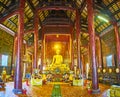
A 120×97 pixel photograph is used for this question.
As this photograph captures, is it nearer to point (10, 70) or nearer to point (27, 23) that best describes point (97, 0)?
point (27, 23)

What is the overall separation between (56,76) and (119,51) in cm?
785

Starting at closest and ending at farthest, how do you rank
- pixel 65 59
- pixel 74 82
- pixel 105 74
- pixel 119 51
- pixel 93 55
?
pixel 93 55 < pixel 74 82 < pixel 119 51 < pixel 105 74 < pixel 65 59

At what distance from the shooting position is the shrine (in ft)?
25.9

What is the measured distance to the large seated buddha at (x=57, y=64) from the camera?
18.1 metres

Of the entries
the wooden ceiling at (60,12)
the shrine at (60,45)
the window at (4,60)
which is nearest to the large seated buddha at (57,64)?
the shrine at (60,45)

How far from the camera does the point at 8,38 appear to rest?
51.3 ft

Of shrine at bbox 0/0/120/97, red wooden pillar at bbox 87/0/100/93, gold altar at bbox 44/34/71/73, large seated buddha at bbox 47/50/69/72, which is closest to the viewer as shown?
red wooden pillar at bbox 87/0/100/93

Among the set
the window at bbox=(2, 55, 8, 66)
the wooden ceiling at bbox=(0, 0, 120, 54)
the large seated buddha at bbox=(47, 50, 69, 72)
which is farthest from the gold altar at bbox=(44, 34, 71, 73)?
the window at bbox=(2, 55, 8, 66)

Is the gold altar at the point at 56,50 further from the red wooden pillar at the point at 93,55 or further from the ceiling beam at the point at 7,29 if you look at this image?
the red wooden pillar at the point at 93,55

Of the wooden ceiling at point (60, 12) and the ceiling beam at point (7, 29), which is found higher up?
the wooden ceiling at point (60, 12)

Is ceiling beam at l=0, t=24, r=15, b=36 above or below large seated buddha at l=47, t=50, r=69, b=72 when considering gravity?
above

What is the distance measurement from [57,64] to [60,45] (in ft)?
10.4

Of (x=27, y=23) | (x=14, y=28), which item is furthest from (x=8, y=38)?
(x=27, y=23)

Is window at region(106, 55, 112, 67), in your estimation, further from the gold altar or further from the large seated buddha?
the gold altar
